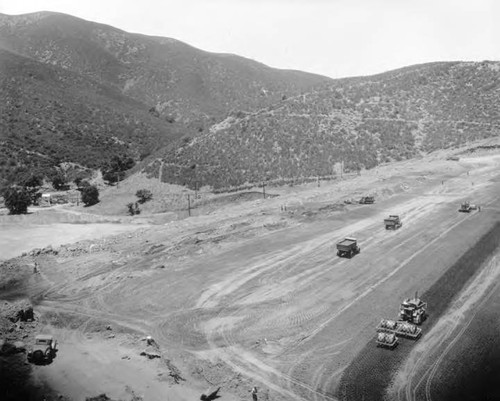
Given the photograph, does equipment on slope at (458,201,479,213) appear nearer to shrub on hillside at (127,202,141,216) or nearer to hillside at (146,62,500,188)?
hillside at (146,62,500,188)

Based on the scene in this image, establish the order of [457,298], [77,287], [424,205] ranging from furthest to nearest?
[424,205] → [77,287] → [457,298]

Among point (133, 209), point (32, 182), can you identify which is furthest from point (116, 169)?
point (133, 209)

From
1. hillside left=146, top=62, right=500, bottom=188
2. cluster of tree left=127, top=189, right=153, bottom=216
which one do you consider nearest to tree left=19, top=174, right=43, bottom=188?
hillside left=146, top=62, right=500, bottom=188

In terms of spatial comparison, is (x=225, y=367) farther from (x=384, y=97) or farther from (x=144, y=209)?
(x=384, y=97)

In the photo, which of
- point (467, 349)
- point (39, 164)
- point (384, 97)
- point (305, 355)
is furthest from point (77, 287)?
point (384, 97)

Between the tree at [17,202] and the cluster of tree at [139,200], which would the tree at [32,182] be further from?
the cluster of tree at [139,200]

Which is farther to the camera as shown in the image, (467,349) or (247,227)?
(247,227)

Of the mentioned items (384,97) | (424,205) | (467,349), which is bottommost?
(467,349)
